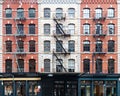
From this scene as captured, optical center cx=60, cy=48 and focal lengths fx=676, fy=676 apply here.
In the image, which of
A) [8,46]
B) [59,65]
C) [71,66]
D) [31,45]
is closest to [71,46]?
[71,66]

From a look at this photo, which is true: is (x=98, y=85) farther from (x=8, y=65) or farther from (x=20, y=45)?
(x=8, y=65)

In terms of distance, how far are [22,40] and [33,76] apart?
579 cm

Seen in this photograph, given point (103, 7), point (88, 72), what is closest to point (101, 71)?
point (88, 72)

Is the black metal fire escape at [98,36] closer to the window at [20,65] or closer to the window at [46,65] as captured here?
the window at [46,65]

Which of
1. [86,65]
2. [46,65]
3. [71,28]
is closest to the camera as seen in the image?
[46,65]

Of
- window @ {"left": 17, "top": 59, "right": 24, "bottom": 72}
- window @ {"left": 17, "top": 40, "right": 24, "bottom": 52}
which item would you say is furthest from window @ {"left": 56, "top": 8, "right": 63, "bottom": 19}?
window @ {"left": 17, "top": 59, "right": 24, "bottom": 72}

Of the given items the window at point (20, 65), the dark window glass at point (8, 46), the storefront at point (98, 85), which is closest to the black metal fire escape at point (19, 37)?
the window at point (20, 65)

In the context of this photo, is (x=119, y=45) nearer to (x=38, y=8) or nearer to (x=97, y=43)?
(x=97, y=43)

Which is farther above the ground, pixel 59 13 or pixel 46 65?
pixel 59 13

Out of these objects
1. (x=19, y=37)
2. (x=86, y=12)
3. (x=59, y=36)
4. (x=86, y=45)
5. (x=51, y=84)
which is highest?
(x=86, y=12)

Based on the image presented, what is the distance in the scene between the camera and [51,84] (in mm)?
101562

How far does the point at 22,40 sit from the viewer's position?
10238 cm

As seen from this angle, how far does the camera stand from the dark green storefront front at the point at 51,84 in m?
101

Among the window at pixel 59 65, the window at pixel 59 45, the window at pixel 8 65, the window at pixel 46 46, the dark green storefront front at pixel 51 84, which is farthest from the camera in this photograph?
the window at pixel 46 46
